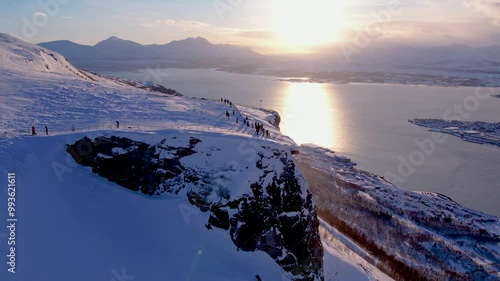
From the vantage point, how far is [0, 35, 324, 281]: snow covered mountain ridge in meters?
16.0

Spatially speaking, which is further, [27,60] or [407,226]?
[27,60]

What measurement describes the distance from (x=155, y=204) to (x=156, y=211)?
0.39 meters

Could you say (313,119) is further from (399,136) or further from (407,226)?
(407,226)

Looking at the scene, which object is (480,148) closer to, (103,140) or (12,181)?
(103,140)

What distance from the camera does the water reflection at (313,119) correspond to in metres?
61.6

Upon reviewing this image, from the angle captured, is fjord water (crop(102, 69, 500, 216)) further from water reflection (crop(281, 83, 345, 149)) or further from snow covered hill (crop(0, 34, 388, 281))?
snow covered hill (crop(0, 34, 388, 281))

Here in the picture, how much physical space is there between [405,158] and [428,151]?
6.49 m

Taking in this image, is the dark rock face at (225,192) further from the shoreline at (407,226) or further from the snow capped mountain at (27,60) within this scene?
the snow capped mountain at (27,60)

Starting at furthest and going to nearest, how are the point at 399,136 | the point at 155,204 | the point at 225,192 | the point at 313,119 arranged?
the point at 313,119, the point at 399,136, the point at 225,192, the point at 155,204

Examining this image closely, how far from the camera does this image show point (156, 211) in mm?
18312

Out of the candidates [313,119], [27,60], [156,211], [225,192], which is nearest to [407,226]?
[225,192]

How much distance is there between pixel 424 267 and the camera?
2670cm

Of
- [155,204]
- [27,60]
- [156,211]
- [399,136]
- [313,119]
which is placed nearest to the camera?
[156,211]

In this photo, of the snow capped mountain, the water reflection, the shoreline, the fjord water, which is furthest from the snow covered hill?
the water reflection
